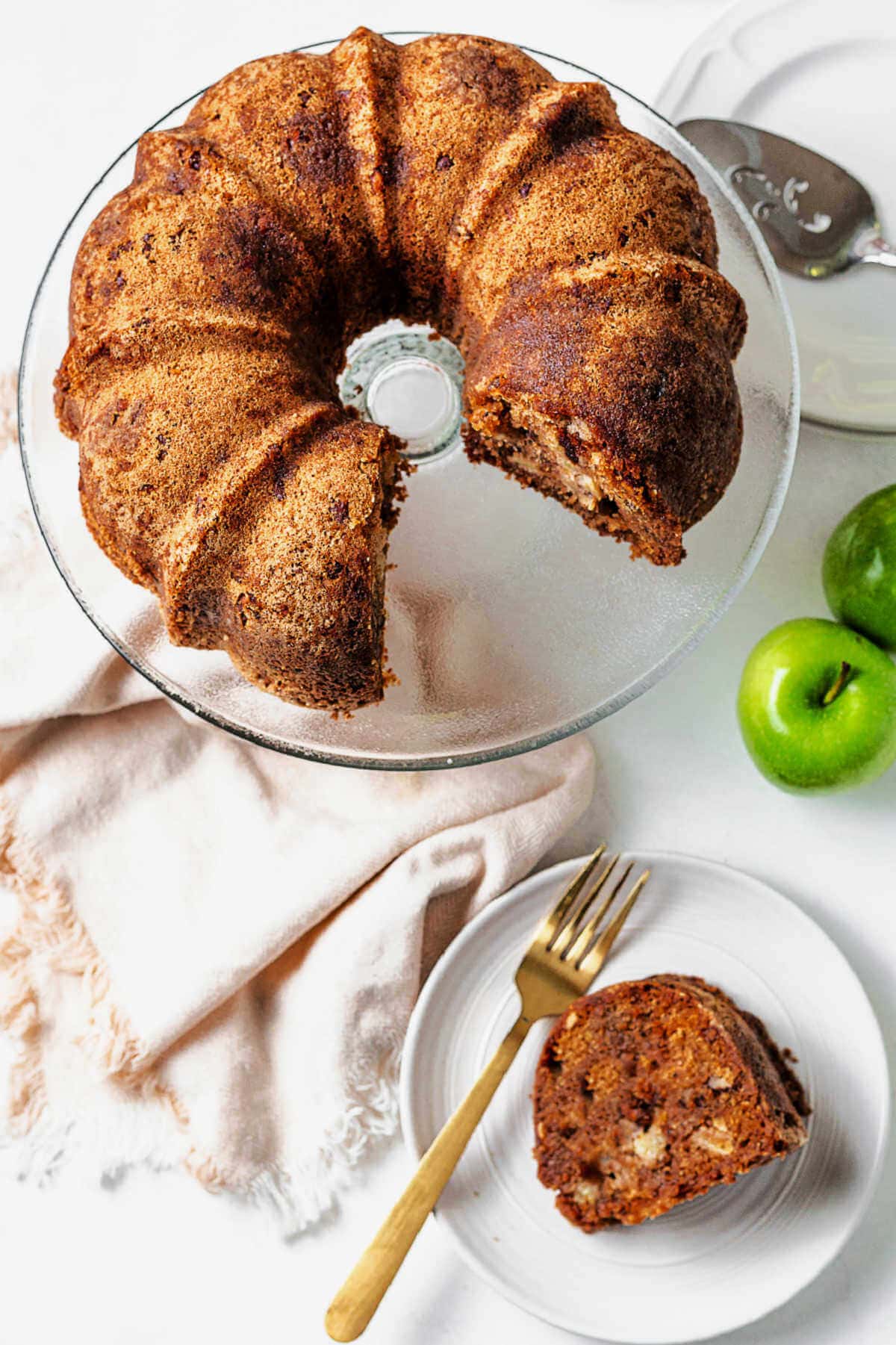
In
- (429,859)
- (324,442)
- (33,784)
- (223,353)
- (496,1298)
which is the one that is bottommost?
(496,1298)

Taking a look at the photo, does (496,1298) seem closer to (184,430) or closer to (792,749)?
(792,749)

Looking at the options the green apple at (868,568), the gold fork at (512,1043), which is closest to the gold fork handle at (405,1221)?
the gold fork at (512,1043)

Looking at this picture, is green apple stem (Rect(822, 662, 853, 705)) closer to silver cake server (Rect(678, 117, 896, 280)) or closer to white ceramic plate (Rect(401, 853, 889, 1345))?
white ceramic plate (Rect(401, 853, 889, 1345))

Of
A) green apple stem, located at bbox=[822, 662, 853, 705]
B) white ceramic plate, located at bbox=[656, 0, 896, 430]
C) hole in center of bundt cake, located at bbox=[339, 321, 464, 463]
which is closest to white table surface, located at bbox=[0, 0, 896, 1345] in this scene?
white ceramic plate, located at bbox=[656, 0, 896, 430]

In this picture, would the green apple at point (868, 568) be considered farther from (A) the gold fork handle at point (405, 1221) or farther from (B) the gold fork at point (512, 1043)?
(A) the gold fork handle at point (405, 1221)

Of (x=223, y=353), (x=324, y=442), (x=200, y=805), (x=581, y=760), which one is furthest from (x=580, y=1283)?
(x=223, y=353)

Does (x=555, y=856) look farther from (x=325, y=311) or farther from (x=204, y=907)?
(x=325, y=311)

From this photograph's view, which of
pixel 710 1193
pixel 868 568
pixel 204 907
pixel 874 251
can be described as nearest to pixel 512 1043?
pixel 710 1193
